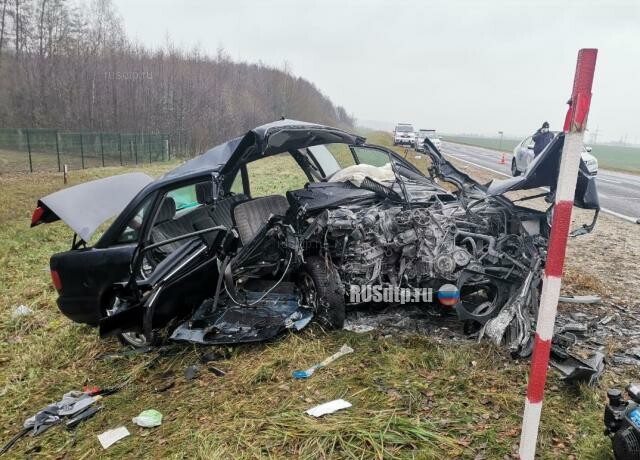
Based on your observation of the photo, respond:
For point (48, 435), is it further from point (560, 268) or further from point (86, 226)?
point (560, 268)

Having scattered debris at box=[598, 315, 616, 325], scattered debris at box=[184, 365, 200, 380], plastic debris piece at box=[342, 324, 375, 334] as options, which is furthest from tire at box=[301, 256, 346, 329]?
scattered debris at box=[598, 315, 616, 325]

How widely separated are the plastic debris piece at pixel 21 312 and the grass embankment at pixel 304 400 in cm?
61

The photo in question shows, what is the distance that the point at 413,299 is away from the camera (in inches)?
156

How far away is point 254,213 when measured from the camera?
4.58 metres

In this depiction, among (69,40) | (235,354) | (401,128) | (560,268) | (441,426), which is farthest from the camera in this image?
(69,40)

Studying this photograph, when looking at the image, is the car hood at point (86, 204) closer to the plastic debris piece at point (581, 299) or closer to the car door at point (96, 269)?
the car door at point (96, 269)

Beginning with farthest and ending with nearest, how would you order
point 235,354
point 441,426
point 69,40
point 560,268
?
1. point 69,40
2. point 235,354
3. point 441,426
4. point 560,268

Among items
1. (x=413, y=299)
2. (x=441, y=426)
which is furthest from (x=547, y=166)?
(x=441, y=426)

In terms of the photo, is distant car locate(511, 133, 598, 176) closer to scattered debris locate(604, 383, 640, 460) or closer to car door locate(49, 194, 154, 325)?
scattered debris locate(604, 383, 640, 460)

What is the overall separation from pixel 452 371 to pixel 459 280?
2.63 feet

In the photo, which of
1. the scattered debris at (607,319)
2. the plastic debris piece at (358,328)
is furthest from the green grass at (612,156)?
the plastic debris piece at (358,328)

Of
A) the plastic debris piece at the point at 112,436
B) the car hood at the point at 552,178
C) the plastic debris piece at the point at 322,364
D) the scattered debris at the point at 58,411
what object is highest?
the car hood at the point at 552,178

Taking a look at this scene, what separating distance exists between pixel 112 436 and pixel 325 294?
1862mm

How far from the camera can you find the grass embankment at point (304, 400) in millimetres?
2541
